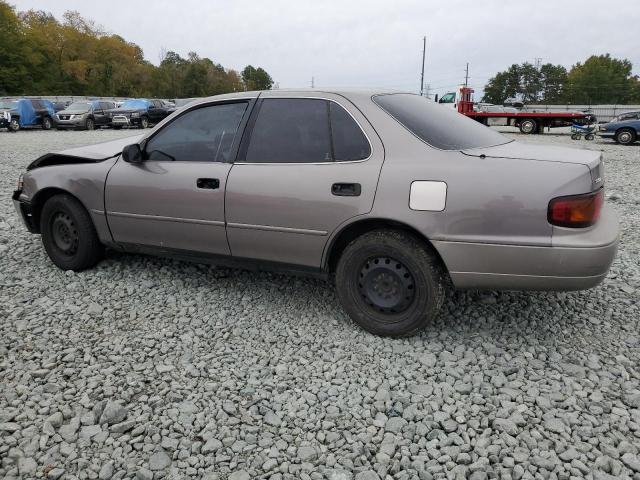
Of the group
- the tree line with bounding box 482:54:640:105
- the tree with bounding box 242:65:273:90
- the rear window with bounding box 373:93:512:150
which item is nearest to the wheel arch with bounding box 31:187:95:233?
the rear window with bounding box 373:93:512:150

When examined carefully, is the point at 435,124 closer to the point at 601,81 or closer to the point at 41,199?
the point at 41,199

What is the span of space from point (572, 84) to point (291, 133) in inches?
3317

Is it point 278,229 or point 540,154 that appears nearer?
point 540,154

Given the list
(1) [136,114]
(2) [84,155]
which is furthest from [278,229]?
(1) [136,114]

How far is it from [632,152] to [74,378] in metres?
17.5

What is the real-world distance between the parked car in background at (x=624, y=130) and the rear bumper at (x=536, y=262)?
1865cm

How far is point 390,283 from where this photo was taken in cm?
324

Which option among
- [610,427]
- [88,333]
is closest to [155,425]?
[88,333]

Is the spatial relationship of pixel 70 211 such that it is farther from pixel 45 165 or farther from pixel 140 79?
pixel 140 79

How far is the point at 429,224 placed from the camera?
2.97m

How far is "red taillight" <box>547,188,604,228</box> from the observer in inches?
Answer: 108

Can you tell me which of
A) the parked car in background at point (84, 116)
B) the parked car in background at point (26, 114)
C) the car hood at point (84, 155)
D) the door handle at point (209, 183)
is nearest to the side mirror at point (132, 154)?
the car hood at point (84, 155)

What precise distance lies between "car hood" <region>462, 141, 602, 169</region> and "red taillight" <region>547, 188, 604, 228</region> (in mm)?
229

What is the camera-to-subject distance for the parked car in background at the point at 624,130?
1836cm
